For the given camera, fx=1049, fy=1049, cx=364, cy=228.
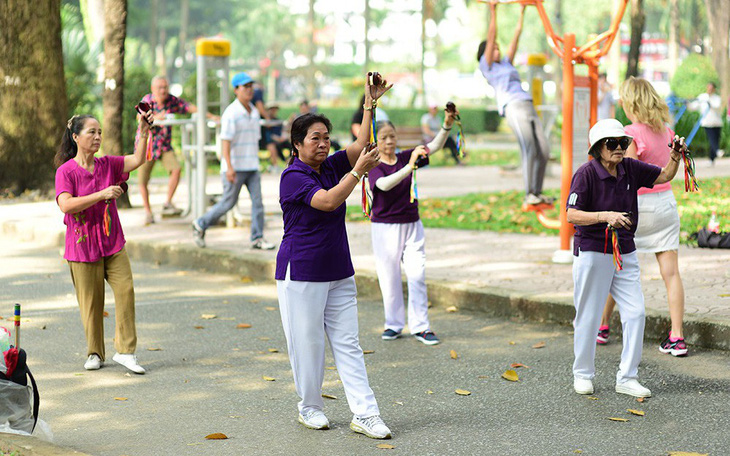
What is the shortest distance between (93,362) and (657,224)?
3732mm

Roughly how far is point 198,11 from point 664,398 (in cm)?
8175

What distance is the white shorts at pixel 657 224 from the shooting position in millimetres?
6785

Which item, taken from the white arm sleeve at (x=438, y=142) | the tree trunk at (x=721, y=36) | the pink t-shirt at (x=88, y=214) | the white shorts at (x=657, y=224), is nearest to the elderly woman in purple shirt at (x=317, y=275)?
the pink t-shirt at (x=88, y=214)

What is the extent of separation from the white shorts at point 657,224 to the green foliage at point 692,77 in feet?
106

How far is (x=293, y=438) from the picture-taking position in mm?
5223

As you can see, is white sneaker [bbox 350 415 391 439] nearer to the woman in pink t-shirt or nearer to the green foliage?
the woman in pink t-shirt

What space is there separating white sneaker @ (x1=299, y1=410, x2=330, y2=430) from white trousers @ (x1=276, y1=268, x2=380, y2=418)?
0.09 ft

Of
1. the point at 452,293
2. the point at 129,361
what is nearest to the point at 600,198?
the point at 452,293

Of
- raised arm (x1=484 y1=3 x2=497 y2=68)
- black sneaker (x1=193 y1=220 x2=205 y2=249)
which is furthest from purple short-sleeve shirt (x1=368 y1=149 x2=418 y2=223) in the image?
black sneaker (x1=193 y1=220 x2=205 y2=249)

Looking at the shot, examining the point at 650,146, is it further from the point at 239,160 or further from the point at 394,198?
the point at 239,160

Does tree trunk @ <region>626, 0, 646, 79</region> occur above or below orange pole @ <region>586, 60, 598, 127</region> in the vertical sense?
above

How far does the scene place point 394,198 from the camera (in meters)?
7.43

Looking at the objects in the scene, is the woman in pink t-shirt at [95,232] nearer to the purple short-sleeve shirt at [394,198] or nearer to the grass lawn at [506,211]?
the purple short-sleeve shirt at [394,198]

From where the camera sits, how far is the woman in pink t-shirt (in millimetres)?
6523
